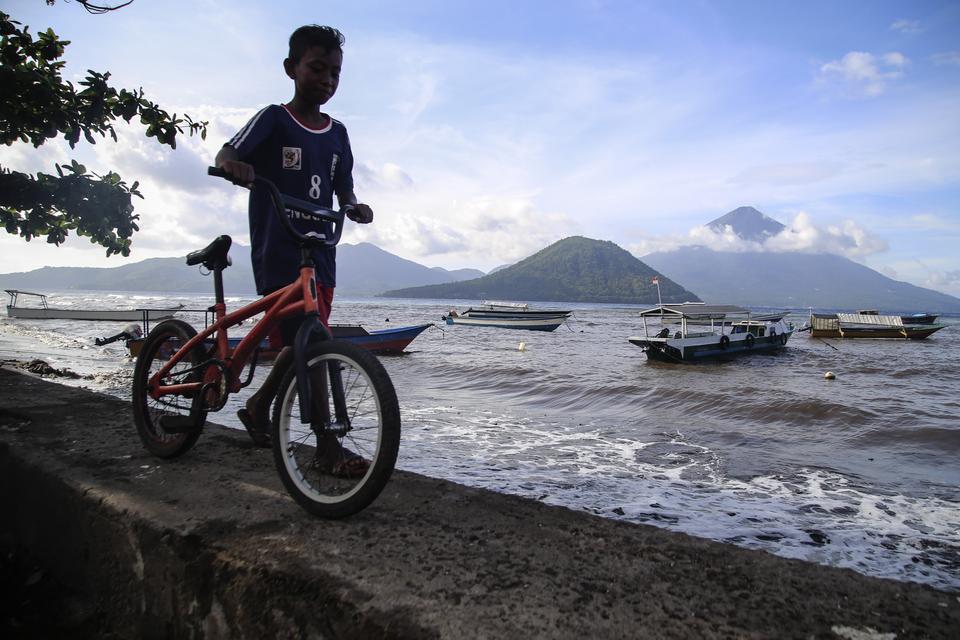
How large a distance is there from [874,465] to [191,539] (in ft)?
25.9

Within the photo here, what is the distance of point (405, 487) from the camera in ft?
8.41

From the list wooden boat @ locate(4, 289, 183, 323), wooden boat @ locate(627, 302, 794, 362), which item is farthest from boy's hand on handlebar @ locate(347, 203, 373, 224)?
wooden boat @ locate(4, 289, 183, 323)

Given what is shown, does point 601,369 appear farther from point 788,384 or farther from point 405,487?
point 405,487

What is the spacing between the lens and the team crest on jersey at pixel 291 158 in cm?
283

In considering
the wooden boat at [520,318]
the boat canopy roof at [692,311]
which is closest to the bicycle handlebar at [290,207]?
the boat canopy roof at [692,311]

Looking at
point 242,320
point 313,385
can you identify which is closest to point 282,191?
point 242,320

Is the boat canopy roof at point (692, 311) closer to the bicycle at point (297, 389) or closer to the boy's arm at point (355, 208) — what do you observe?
the boy's arm at point (355, 208)

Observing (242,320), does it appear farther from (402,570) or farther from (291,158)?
(402,570)

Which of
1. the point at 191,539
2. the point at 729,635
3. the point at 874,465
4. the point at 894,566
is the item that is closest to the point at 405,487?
the point at 191,539

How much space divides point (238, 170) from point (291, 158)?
0.44m

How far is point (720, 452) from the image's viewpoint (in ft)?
22.9

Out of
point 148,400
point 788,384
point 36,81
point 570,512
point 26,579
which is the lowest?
point 788,384

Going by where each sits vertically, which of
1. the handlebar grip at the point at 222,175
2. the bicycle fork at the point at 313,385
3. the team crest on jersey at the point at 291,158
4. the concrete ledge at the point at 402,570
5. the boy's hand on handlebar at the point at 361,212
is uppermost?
the team crest on jersey at the point at 291,158

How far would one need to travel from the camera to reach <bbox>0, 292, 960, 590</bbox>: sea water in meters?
3.79
